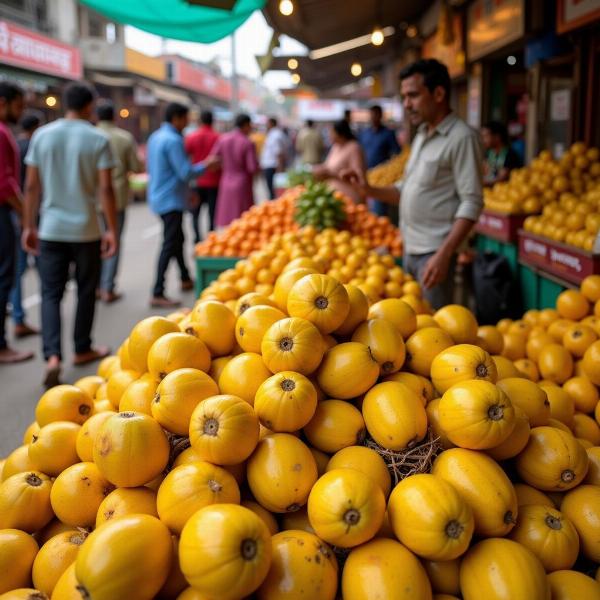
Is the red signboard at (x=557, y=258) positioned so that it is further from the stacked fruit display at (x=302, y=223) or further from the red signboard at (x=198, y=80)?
the red signboard at (x=198, y=80)

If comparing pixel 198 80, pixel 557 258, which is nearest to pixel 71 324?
pixel 557 258

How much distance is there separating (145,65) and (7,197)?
74.3ft

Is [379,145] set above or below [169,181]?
above

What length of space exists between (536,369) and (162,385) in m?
1.84

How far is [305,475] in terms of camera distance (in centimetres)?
153

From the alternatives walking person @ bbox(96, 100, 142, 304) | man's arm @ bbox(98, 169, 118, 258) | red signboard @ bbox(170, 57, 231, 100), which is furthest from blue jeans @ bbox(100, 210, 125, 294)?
red signboard @ bbox(170, 57, 231, 100)

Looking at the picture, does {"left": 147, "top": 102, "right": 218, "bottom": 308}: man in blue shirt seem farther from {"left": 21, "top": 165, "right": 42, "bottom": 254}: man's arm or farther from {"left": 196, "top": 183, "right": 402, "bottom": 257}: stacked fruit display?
{"left": 21, "top": 165, "right": 42, "bottom": 254}: man's arm

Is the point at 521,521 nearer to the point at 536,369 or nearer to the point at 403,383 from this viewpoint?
the point at 403,383

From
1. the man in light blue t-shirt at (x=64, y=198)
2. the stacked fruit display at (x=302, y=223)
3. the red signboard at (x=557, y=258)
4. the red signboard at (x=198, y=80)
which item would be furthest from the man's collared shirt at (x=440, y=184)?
the red signboard at (x=198, y=80)

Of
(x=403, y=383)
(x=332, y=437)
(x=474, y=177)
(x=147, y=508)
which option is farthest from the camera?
(x=474, y=177)

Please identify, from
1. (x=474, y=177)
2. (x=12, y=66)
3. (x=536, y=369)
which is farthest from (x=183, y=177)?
(x=12, y=66)

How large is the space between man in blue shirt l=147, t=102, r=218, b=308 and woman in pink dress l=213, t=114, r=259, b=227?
1549 mm

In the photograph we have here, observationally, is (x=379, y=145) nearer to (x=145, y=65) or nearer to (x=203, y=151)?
(x=203, y=151)

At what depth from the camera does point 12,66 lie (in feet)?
52.1
